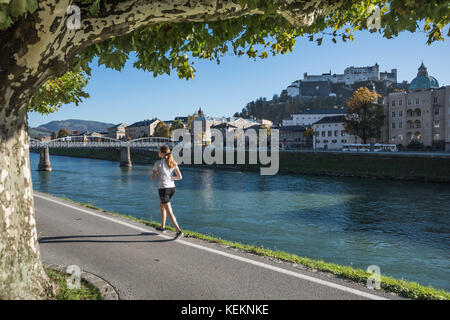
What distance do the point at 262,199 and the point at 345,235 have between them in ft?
34.1

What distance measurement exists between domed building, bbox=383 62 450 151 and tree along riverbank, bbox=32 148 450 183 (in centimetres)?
2161

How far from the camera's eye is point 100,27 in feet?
13.3

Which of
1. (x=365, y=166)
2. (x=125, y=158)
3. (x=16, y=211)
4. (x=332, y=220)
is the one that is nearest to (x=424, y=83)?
(x=365, y=166)

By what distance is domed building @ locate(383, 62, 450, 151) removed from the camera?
64.8 m

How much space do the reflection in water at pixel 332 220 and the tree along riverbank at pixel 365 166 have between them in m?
7.97

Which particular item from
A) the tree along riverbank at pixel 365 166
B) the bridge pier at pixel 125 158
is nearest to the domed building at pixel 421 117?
the tree along riverbank at pixel 365 166

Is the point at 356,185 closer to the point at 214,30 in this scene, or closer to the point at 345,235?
the point at 345,235

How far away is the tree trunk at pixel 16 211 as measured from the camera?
4.04m

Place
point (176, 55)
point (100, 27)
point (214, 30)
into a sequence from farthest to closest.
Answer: point (176, 55), point (214, 30), point (100, 27)

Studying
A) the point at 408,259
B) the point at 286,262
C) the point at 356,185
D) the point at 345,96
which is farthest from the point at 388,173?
the point at 345,96

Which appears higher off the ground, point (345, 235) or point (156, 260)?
point (156, 260)

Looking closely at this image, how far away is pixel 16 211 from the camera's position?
421 centimetres

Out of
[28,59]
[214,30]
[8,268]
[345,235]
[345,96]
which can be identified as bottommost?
[345,235]

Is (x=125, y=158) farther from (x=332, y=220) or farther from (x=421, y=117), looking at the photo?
(x=421, y=117)
